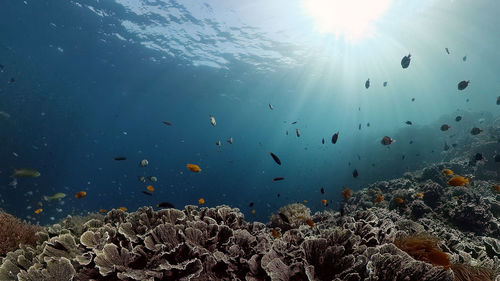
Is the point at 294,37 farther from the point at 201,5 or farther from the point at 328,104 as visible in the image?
the point at 328,104

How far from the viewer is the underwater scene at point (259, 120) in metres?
3.33

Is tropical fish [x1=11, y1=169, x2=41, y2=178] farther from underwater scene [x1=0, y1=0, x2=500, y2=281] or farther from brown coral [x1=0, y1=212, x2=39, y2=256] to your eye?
brown coral [x1=0, y1=212, x2=39, y2=256]

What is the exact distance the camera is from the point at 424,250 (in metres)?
3.41

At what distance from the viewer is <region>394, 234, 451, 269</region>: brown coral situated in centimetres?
321

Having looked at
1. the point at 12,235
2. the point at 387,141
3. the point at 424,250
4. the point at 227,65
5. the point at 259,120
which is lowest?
the point at 12,235

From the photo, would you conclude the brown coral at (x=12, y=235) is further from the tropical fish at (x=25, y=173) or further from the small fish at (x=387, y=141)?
the small fish at (x=387, y=141)

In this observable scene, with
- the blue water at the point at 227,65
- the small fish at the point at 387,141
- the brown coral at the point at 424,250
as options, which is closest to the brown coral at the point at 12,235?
the brown coral at the point at 424,250

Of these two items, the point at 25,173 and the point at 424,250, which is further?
the point at 25,173

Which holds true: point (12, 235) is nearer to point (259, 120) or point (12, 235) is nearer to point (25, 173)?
point (25, 173)

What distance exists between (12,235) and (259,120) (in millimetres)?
81248

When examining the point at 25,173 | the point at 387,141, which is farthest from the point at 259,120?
the point at 25,173

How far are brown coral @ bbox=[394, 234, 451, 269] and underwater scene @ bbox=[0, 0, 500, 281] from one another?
2 cm

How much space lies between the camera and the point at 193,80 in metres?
42.2

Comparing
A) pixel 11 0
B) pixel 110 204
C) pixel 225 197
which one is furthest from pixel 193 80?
pixel 110 204
